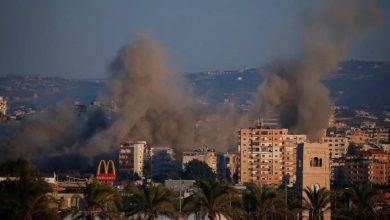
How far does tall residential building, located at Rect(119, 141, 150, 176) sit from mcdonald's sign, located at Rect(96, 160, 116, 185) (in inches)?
135

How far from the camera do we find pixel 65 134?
5044 inches

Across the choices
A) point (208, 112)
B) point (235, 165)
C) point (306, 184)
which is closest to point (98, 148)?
point (235, 165)

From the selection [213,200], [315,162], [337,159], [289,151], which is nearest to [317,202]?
[315,162]

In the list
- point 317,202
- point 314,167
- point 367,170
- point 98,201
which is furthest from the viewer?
point 367,170

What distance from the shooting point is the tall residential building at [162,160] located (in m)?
125

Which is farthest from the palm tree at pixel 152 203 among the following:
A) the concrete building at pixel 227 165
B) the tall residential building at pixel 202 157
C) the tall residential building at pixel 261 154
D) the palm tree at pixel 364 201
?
the tall residential building at pixel 202 157

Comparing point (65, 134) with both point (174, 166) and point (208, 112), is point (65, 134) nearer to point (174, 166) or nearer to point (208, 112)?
point (174, 166)

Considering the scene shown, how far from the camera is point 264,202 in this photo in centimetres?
5066

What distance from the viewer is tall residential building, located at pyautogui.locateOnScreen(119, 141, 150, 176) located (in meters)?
122

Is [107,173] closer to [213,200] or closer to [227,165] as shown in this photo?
[227,165]

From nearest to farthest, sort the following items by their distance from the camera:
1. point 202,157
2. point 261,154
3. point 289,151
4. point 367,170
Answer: point 367,170 → point 289,151 → point 261,154 → point 202,157

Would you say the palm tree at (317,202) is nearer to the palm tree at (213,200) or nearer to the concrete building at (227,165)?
the palm tree at (213,200)

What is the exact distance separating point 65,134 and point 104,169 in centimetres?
1510

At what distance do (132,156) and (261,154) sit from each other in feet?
36.8
